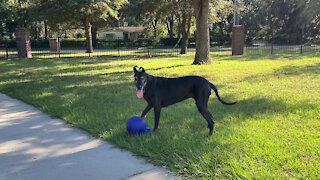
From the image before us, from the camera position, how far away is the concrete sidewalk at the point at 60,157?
3.74m

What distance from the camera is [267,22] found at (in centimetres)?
5306

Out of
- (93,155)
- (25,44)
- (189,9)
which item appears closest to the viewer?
(93,155)

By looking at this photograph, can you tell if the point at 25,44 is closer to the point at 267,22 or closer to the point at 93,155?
the point at 93,155

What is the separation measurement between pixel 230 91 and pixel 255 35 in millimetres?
45932

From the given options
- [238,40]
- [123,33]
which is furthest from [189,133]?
[123,33]

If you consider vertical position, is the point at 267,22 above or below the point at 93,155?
above

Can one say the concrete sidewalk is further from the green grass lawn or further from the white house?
the white house

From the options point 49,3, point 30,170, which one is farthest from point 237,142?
point 49,3

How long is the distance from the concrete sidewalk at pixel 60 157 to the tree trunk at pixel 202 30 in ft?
35.9

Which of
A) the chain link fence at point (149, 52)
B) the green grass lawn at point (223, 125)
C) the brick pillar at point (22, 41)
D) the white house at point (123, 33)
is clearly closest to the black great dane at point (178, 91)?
the green grass lawn at point (223, 125)

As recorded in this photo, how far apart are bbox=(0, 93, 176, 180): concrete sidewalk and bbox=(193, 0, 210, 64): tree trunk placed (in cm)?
1094

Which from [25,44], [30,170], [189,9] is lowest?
[30,170]

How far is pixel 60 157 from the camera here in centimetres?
433

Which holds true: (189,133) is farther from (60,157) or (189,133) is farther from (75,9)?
(75,9)
